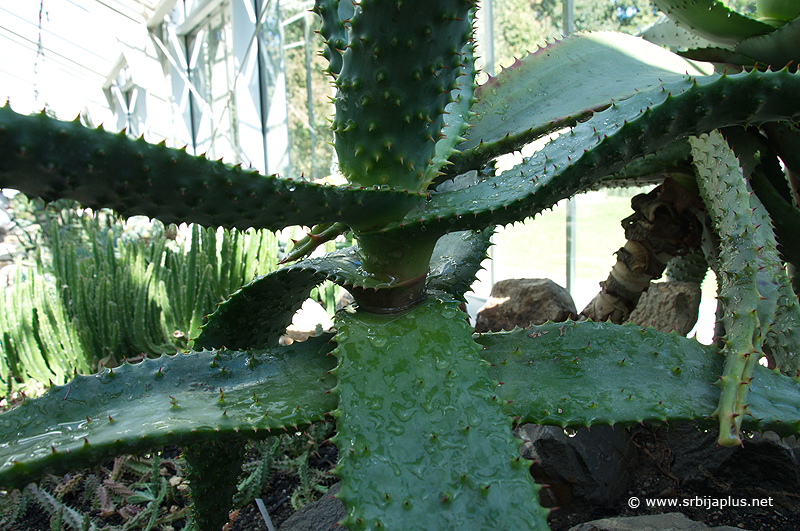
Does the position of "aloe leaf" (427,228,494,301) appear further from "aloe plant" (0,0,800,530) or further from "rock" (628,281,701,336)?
"rock" (628,281,701,336)

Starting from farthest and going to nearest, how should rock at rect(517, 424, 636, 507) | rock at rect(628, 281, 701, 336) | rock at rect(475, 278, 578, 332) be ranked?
rock at rect(475, 278, 578, 332) < rock at rect(628, 281, 701, 336) < rock at rect(517, 424, 636, 507)

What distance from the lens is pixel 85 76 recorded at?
14258 mm

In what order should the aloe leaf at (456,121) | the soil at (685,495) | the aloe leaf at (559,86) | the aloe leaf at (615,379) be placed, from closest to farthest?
the aloe leaf at (615,379) < the aloe leaf at (456,121) < the aloe leaf at (559,86) < the soil at (685,495)

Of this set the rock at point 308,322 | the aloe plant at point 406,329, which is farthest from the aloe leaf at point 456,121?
the rock at point 308,322

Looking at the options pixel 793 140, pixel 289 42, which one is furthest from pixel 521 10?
pixel 289 42

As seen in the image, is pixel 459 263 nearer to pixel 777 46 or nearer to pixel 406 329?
pixel 406 329

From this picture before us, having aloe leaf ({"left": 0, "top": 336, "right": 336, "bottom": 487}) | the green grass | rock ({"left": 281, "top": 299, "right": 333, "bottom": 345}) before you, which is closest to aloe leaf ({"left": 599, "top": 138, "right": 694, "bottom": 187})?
aloe leaf ({"left": 0, "top": 336, "right": 336, "bottom": 487})

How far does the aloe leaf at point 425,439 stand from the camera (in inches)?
20.8

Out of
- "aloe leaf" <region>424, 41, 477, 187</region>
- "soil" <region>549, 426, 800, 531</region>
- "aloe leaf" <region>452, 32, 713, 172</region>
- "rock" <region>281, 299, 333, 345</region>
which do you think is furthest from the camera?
"rock" <region>281, 299, 333, 345</region>

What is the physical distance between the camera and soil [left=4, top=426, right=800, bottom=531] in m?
1.10

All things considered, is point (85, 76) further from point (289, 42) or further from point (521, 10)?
point (521, 10)

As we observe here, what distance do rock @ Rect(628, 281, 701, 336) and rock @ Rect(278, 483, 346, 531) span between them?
1.07m

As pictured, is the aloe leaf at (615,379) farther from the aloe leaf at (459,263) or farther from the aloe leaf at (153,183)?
the aloe leaf at (153,183)

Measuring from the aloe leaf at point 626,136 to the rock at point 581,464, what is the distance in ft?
2.45
